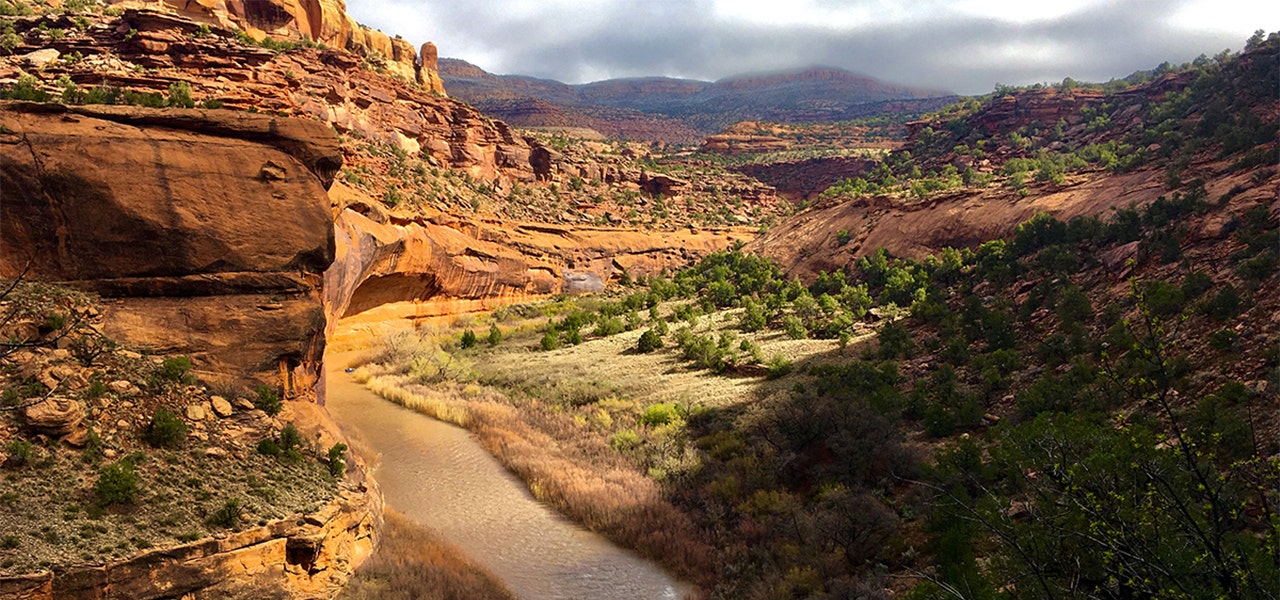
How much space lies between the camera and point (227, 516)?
9602 millimetres

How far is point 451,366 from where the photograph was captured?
3033 centimetres

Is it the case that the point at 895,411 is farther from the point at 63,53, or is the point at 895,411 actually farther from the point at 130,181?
the point at 63,53

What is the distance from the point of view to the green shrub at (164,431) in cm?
1062

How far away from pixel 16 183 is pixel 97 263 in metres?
1.78

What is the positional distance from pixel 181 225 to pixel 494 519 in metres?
9.67

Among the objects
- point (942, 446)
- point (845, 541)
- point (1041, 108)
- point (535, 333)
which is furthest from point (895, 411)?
point (1041, 108)

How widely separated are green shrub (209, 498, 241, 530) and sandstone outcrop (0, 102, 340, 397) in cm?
373

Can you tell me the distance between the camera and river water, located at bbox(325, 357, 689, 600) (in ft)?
44.3

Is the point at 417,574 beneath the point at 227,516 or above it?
beneath

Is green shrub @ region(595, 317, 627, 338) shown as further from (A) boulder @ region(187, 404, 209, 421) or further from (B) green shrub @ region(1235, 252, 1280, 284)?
(B) green shrub @ region(1235, 252, 1280, 284)

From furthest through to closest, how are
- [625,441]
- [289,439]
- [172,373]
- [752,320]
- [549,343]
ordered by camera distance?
[549,343] < [752,320] < [625,441] < [289,439] < [172,373]

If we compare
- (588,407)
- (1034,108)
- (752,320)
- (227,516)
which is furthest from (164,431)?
(1034,108)

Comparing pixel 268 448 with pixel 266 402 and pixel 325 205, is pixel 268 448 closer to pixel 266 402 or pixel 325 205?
pixel 266 402

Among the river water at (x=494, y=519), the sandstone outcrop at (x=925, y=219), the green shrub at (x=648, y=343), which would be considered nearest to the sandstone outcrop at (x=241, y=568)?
the river water at (x=494, y=519)
